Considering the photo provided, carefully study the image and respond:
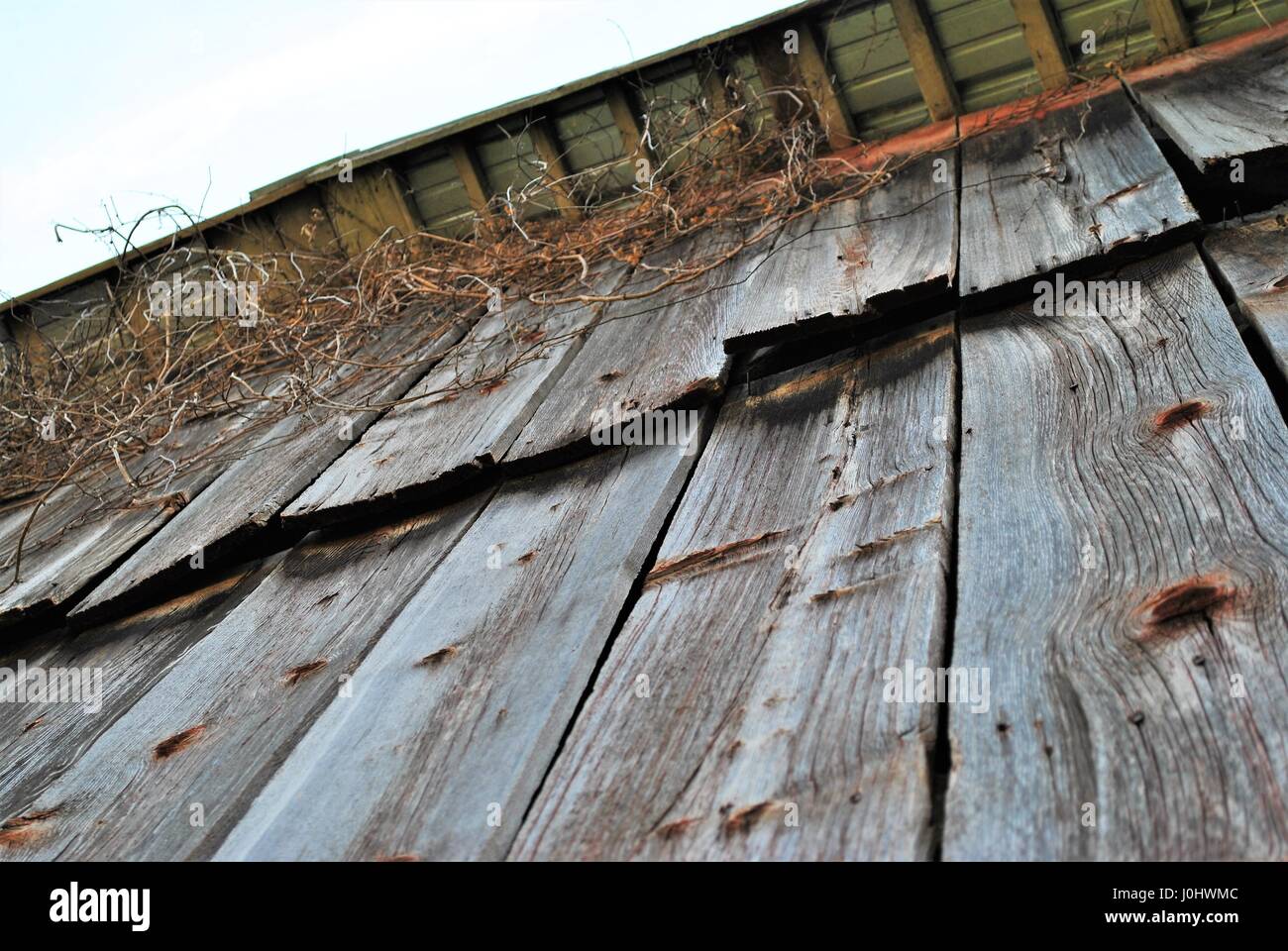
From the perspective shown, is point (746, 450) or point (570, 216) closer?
point (746, 450)

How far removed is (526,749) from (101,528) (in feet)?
7.77

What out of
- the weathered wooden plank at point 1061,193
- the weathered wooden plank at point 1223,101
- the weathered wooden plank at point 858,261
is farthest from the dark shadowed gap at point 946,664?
the weathered wooden plank at point 1223,101

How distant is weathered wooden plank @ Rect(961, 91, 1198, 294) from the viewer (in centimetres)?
249

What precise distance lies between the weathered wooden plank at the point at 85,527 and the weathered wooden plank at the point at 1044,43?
3382mm

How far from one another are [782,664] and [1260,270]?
1419 millimetres

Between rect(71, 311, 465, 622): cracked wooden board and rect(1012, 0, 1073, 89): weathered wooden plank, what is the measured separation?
8.34ft

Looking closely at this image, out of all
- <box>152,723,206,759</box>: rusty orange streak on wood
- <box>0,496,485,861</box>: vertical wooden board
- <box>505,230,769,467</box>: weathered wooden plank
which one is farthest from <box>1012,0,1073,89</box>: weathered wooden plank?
<box>152,723,206,759</box>: rusty orange streak on wood

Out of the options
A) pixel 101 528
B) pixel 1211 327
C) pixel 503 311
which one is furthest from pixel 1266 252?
pixel 101 528

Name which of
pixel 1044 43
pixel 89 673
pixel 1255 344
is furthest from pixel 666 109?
pixel 89 673

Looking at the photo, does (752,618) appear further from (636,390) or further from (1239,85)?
(1239,85)

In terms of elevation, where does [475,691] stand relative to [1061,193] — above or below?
below

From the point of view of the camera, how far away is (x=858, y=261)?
291 cm

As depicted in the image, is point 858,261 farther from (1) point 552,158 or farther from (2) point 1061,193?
(1) point 552,158

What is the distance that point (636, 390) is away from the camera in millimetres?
2580
